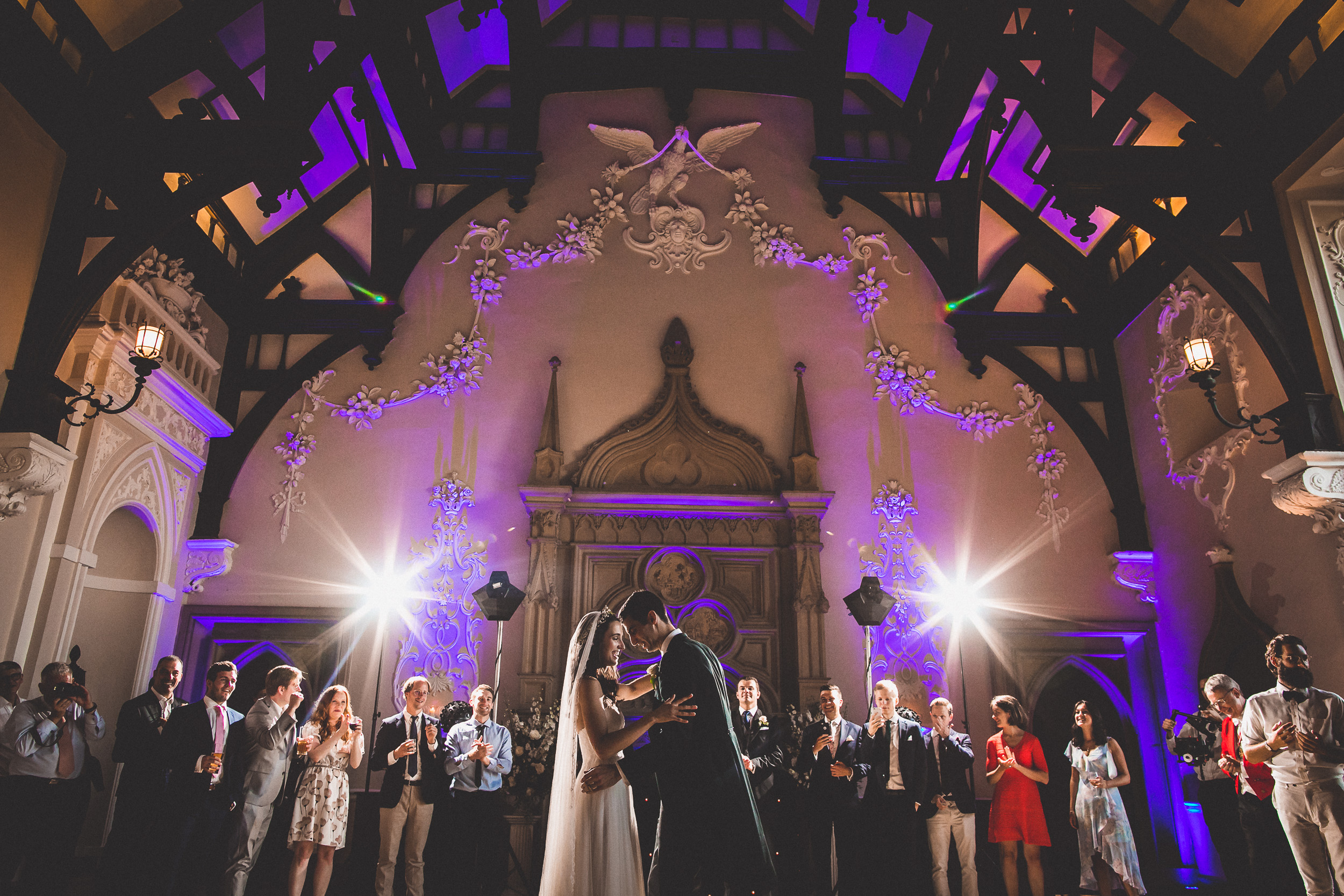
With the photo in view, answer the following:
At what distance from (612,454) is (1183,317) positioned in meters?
5.27

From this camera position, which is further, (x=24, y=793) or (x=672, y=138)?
(x=672, y=138)

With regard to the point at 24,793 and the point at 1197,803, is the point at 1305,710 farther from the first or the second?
the point at 24,793

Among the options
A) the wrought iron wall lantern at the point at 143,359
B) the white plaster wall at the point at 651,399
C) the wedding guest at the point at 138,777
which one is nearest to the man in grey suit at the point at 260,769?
the wedding guest at the point at 138,777

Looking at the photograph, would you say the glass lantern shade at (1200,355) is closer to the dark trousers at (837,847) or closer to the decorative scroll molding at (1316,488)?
the decorative scroll molding at (1316,488)

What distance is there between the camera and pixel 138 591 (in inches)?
291

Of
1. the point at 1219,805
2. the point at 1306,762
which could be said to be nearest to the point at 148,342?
the point at 1306,762

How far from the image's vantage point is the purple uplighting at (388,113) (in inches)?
315

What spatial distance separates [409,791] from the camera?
6070 mm

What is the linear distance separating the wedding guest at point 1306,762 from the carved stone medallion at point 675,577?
14.6 ft

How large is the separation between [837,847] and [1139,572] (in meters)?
4.01

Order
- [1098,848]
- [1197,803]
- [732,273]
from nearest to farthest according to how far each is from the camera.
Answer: [1098,848] → [1197,803] → [732,273]

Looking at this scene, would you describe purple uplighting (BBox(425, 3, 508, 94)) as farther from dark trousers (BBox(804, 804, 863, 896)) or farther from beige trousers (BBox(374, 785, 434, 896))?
dark trousers (BBox(804, 804, 863, 896))

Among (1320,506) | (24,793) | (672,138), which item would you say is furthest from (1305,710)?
(672,138)

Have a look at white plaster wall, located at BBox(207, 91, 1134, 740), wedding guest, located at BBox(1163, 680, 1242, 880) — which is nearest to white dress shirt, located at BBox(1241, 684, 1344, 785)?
wedding guest, located at BBox(1163, 680, 1242, 880)
